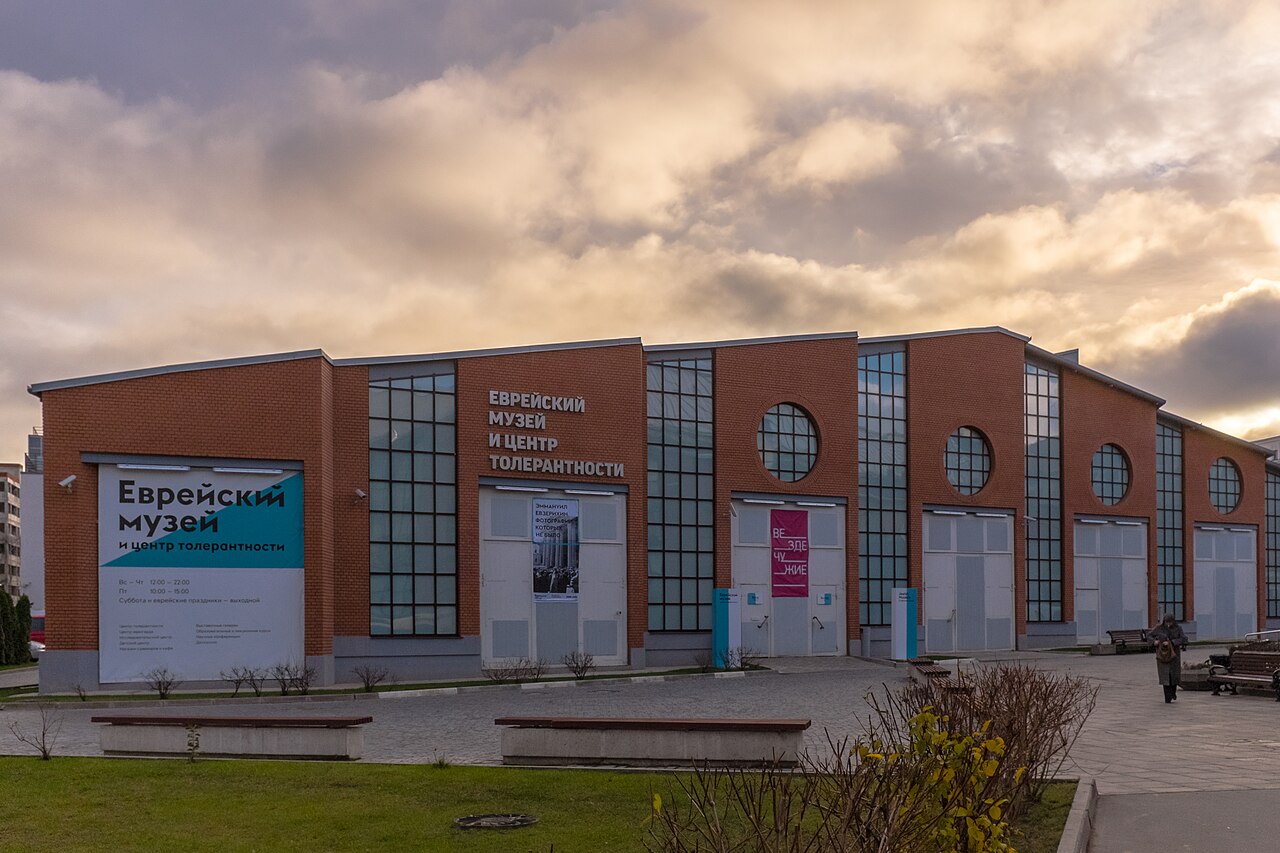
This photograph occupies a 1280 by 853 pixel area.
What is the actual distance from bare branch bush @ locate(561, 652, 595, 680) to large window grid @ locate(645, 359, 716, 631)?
2.52 m

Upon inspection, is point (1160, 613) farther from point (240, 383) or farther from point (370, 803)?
point (370, 803)

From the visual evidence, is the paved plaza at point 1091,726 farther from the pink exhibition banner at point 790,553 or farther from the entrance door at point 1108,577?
the entrance door at point 1108,577

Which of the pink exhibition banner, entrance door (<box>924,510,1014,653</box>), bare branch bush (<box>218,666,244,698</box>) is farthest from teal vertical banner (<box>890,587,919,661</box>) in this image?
bare branch bush (<box>218,666,244,698</box>)

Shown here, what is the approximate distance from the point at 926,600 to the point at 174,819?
29264 millimetres

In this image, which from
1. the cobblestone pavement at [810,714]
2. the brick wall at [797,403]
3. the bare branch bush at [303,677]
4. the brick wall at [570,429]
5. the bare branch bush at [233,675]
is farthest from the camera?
the brick wall at [797,403]

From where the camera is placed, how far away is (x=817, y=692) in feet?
78.4

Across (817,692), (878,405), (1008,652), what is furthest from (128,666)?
(1008,652)

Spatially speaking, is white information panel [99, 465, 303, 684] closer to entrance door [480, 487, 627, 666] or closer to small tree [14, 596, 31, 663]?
entrance door [480, 487, 627, 666]

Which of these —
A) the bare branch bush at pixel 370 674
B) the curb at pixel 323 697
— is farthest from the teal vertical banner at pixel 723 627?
the bare branch bush at pixel 370 674

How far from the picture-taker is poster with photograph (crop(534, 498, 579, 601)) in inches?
1137

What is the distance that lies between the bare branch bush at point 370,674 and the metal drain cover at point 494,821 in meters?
14.4

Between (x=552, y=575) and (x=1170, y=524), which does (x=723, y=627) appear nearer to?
(x=552, y=575)

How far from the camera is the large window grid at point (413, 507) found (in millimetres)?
26656

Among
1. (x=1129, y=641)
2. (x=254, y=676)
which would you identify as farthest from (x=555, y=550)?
(x=1129, y=641)
